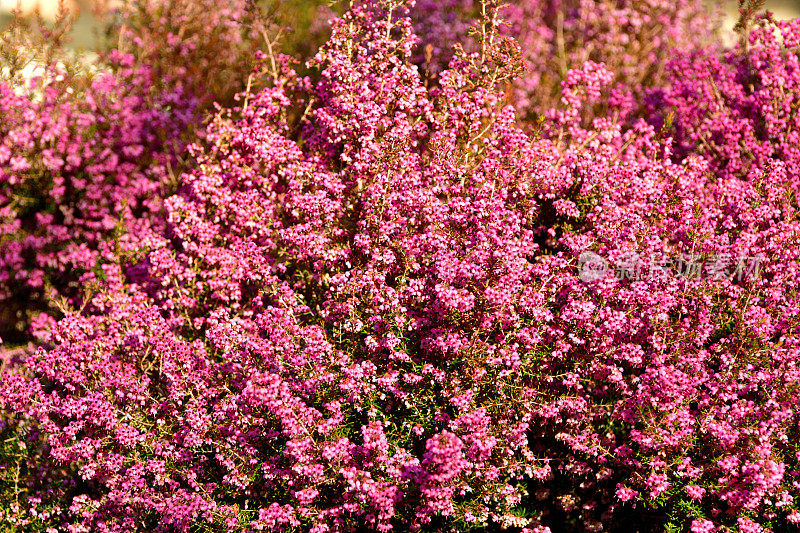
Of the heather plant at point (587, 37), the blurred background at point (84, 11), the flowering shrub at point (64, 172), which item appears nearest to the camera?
the flowering shrub at point (64, 172)

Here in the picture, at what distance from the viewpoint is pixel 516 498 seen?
5.68 meters

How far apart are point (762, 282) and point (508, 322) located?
1869 millimetres

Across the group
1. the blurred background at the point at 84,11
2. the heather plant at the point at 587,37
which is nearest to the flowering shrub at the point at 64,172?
the heather plant at the point at 587,37

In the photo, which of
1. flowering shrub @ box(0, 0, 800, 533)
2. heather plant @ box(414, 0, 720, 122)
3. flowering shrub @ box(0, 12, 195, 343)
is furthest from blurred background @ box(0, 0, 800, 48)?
flowering shrub @ box(0, 0, 800, 533)

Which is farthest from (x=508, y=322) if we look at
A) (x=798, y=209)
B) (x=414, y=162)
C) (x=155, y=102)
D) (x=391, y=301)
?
(x=155, y=102)

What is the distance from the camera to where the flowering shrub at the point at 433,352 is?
5.69m

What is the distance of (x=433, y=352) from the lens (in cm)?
593

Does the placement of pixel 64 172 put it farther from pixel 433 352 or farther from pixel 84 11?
pixel 84 11

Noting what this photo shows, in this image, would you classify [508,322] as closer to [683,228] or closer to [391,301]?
[391,301]

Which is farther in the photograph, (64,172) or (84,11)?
(84,11)

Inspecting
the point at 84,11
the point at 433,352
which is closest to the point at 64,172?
the point at 433,352

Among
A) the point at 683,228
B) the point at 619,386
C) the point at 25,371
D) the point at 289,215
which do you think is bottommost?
the point at 25,371

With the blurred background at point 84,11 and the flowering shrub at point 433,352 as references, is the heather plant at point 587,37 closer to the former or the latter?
the flowering shrub at point 433,352

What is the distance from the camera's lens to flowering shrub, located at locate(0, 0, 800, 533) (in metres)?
5.69
